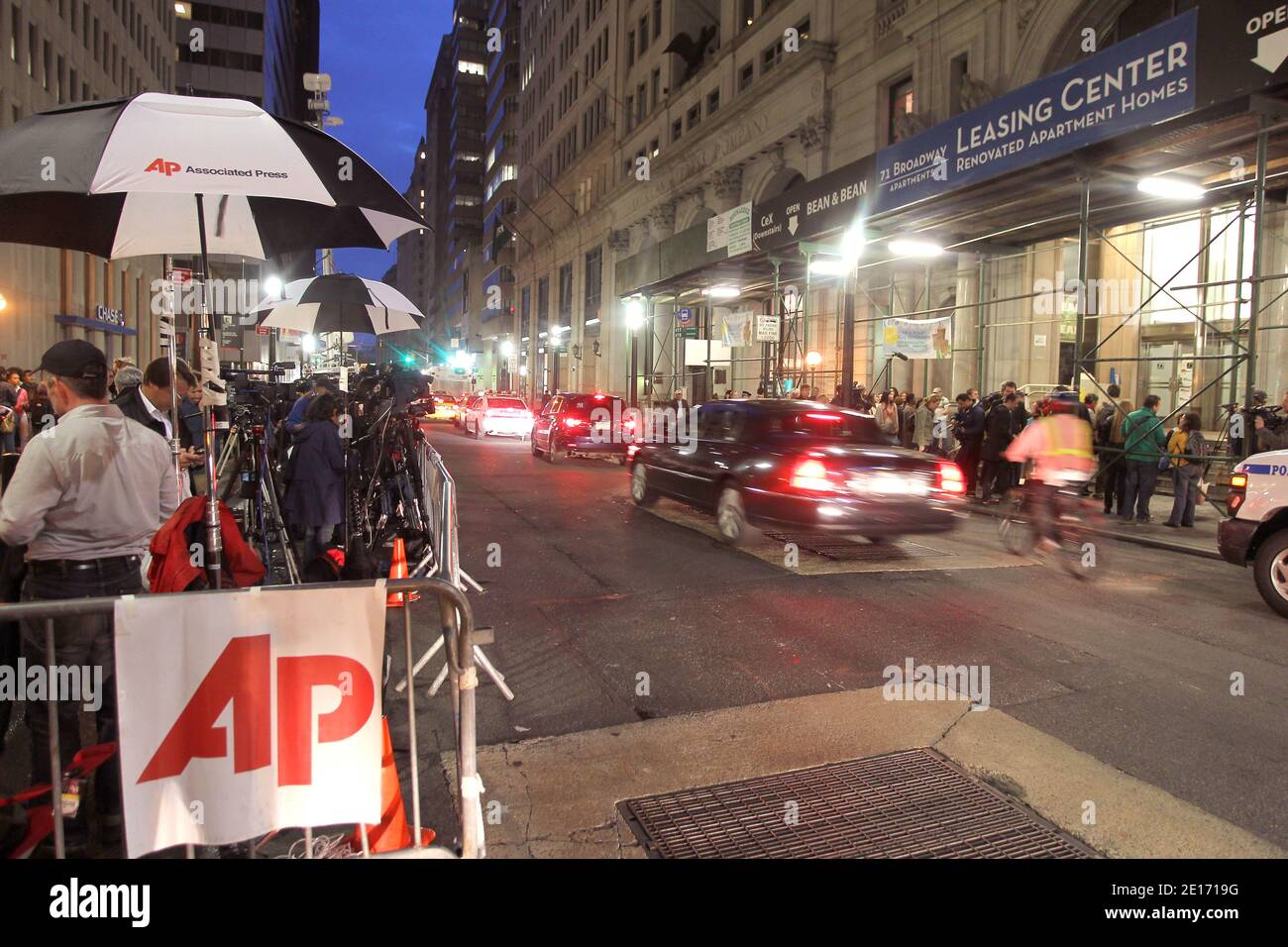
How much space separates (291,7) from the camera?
99938 mm

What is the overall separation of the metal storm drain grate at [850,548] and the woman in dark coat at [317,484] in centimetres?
511

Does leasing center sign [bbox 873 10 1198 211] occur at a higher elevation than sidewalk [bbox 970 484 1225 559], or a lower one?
higher

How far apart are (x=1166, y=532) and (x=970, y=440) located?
401 cm

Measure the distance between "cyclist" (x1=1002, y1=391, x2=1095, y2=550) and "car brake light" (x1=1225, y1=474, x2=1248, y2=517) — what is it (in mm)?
1541

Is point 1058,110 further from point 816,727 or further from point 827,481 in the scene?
point 816,727

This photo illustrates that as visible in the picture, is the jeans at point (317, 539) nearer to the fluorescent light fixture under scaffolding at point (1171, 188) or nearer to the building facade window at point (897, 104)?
the fluorescent light fixture under scaffolding at point (1171, 188)

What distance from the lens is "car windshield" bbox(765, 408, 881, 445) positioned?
31.1ft

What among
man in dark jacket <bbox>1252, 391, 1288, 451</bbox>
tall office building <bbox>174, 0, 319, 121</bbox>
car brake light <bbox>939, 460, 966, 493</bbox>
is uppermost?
tall office building <bbox>174, 0, 319, 121</bbox>

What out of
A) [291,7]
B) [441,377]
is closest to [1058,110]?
[441,377]

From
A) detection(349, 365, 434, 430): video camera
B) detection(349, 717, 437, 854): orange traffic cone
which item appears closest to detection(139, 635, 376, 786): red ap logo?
detection(349, 717, 437, 854): orange traffic cone

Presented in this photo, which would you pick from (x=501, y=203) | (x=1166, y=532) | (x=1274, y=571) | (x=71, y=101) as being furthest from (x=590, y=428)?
(x=501, y=203)

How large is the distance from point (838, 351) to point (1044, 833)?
21.1 m

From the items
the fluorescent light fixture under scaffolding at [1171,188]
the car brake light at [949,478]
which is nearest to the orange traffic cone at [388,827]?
the car brake light at [949,478]

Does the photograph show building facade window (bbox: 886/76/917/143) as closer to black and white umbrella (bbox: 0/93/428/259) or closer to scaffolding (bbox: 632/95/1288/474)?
scaffolding (bbox: 632/95/1288/474)
